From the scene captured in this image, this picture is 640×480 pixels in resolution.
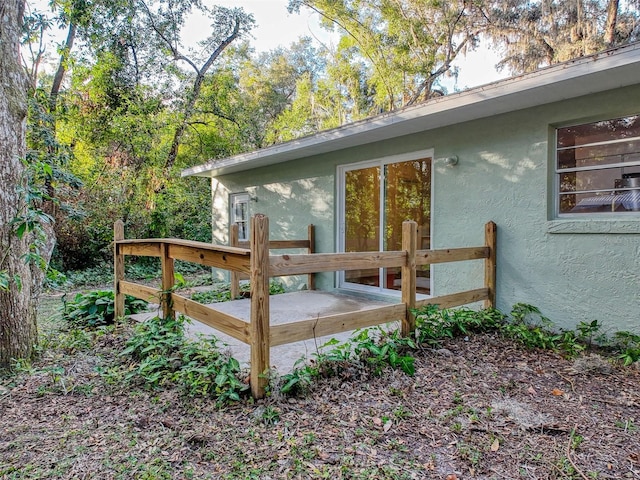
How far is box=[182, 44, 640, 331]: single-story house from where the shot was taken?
366 cm

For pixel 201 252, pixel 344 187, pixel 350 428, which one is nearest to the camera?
pixel 350 428

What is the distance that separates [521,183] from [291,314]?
123 inches

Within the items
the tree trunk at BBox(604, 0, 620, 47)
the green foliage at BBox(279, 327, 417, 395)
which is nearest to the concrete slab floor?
the green foliage at BBox(279, 327, 417, 395)

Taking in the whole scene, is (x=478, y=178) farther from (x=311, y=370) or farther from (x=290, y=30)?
(x=290, y=30)

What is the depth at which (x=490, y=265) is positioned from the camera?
448 centimetres

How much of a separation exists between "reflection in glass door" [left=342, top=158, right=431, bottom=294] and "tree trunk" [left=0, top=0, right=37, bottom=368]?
14.1 feet

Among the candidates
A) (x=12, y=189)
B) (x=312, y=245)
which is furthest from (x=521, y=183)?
(x=12, y=189)

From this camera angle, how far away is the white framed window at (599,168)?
370 cm

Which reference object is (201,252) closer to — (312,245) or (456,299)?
(456,299)

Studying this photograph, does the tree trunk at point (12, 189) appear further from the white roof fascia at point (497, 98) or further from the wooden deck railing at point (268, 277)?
the white roof fascia at point (497, 98)

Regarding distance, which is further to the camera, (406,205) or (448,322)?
(406,205)

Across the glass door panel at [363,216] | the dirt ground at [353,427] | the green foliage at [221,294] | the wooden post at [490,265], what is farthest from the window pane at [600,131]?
the green foliage at [221,294]

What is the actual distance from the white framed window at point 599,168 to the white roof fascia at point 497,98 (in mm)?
393

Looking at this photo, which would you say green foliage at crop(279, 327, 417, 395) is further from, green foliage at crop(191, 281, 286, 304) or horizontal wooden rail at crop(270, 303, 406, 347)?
green foliage at crop(191, 281, 286, 304)
